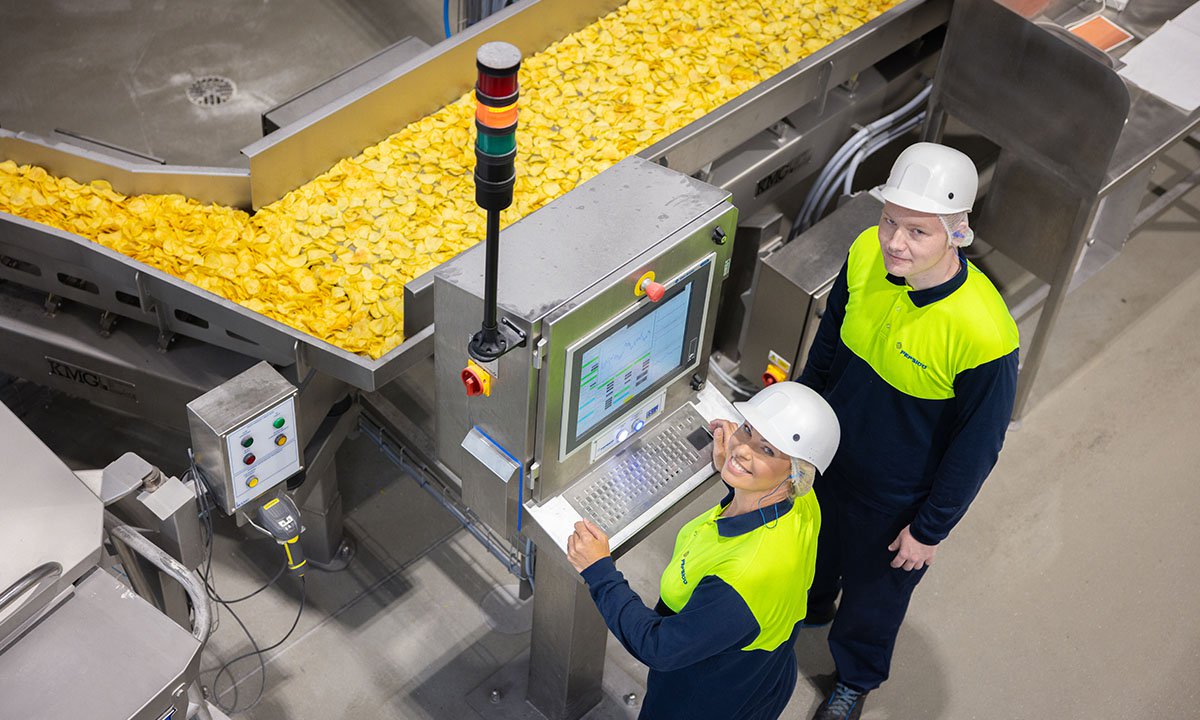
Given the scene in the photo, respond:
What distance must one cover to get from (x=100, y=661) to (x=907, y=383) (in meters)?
1.63

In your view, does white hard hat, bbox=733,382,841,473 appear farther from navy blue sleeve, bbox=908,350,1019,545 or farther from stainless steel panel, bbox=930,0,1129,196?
stainless steel panel, bbox=930,0,1129,196

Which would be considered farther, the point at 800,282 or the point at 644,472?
the point at 800,282

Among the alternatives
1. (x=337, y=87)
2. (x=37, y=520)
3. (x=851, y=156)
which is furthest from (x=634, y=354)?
(x=851, y=156)

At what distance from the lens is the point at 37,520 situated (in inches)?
78.6

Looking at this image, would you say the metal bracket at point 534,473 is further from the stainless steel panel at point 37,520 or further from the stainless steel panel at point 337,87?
the stainless steel panel at point 337,87

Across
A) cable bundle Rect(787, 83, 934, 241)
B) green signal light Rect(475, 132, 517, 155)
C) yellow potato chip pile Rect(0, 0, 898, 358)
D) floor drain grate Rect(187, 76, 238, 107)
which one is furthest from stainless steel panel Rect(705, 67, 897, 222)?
floor drain grate Rect(187, 76, 238, 107)

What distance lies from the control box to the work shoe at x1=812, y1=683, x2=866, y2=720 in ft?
5.14

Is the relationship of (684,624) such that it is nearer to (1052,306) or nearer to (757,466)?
(757,466)

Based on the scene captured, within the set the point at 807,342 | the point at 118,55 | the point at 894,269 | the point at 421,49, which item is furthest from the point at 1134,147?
the point at 118,55

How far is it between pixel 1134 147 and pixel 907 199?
5.15ft

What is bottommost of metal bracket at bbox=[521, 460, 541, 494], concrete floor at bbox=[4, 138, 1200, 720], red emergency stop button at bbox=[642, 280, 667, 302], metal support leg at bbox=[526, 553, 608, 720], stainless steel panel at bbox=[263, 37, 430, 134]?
concrete floor at bbox=[4, 138, 1200, 720]

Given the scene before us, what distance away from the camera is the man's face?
2.50m

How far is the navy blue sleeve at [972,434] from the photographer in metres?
2.59

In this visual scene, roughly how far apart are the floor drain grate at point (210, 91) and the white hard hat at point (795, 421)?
3.15 meters
